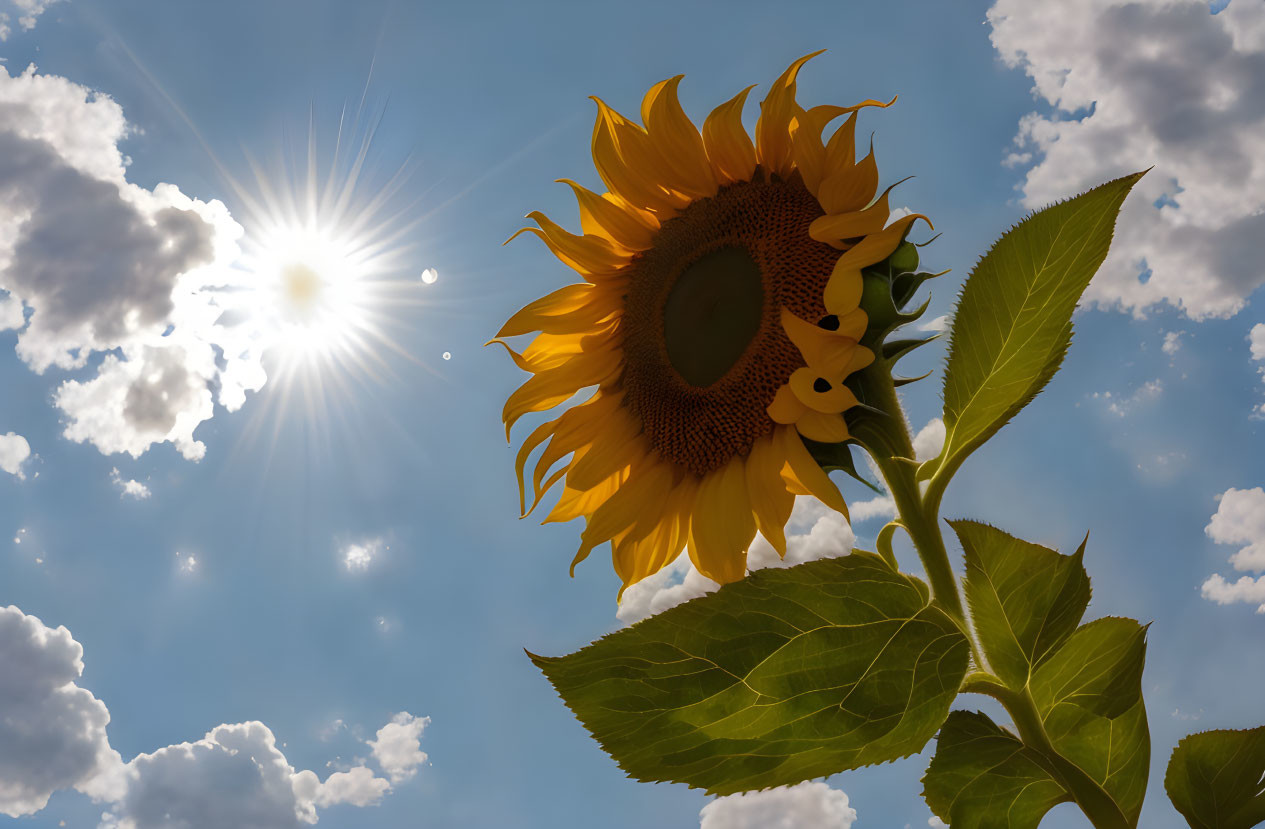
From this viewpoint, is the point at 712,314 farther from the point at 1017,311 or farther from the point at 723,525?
the point at 1017,311

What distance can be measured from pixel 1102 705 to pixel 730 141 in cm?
142

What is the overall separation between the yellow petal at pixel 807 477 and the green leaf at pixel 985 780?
0.47 m

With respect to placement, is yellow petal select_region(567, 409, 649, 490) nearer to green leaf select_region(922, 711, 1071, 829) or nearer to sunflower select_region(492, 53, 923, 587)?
sunflower select_region(492, 53, 923, 587)

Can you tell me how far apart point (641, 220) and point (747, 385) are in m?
0.61

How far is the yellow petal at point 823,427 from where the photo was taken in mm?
1516

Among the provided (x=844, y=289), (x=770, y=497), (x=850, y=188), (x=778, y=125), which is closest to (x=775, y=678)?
(x=770, y=497)

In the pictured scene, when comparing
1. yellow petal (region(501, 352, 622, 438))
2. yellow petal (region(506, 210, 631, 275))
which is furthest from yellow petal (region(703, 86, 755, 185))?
yellow petal (region(501, 352, 622, 438))

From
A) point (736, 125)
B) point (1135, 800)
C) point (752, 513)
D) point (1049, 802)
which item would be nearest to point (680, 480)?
point (752, 513)

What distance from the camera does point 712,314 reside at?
1.90 meters

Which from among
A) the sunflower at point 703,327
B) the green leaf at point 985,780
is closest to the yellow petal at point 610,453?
the sunflower at point 703,327

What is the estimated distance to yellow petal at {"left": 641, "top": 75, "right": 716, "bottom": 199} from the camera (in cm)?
195

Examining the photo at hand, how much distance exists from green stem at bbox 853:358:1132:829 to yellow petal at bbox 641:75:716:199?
0.72 metres

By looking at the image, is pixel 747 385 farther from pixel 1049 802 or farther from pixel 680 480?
pixel 1049 802

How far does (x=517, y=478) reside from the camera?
2215 millimetres
